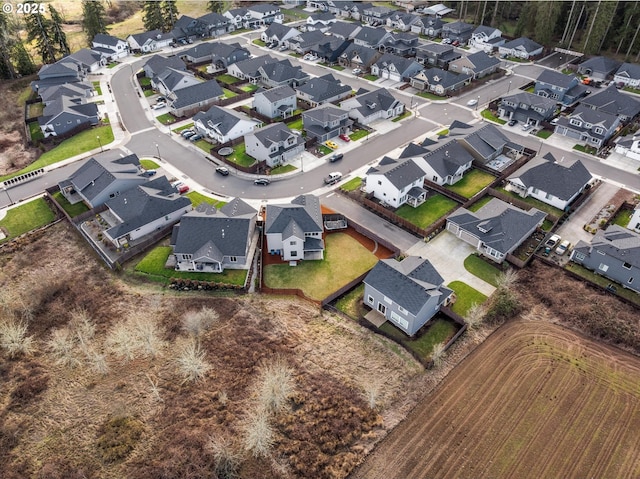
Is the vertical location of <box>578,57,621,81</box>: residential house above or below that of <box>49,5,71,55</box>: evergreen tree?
below

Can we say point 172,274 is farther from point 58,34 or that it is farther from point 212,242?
point 58,34

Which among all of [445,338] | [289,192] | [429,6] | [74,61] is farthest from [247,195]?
[429,6]

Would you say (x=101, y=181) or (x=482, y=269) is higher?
(x=101, y=181)

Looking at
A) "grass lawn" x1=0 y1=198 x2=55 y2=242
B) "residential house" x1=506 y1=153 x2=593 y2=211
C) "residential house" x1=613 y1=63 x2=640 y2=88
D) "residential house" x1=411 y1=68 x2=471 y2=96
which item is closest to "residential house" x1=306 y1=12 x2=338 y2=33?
"residential house" x1=411 y1=68 x2=471 y2=96

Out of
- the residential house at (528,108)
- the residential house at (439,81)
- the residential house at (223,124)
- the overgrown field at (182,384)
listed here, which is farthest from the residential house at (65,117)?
the residential house at (528,108)

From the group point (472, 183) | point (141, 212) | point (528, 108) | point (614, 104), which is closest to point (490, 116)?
point (528, 108)

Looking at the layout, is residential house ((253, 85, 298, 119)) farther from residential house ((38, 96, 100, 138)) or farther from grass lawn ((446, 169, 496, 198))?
grass lawn ((446, 169, 496, 198))
